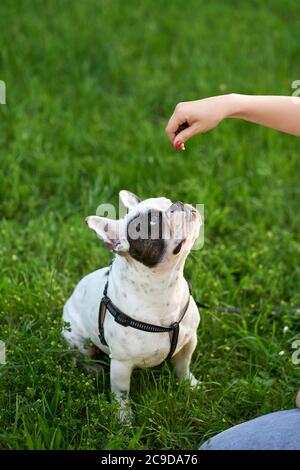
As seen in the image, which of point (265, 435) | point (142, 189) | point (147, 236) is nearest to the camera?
point (265, 435)

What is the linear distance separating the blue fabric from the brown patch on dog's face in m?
0.60

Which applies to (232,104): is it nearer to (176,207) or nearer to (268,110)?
(268,110)

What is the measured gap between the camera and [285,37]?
221 inches

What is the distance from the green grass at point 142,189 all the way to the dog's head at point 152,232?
0.58 meters

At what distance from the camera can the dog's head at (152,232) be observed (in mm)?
2176

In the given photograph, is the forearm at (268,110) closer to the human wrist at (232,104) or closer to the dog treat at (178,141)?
the human wrist at (232,104)

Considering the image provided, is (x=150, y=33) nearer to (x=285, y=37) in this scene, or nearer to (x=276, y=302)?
(x=285, y=37)

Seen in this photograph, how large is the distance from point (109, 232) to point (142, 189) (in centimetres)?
178

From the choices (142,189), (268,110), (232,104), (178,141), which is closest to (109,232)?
(178,141)

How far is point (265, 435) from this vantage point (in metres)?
2.06

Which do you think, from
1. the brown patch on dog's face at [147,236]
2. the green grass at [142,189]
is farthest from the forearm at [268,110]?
the green grass at [142,189]

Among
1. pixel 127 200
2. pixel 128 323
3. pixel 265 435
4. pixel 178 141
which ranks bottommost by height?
pixel 265 435

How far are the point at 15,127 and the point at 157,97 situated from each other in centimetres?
109

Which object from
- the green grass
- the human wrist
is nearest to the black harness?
the green grass
